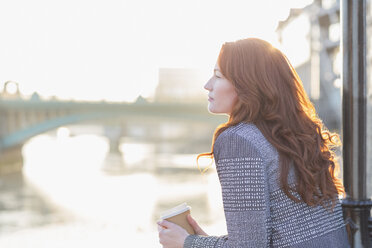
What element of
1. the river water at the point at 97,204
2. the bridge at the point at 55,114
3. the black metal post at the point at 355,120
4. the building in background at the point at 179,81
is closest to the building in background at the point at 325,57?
the bridge at the point at 55,114

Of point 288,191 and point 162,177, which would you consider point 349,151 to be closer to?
point 288,191

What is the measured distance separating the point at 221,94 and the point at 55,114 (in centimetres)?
2581

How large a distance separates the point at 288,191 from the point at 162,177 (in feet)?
74.2

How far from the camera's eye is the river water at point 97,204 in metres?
11.8

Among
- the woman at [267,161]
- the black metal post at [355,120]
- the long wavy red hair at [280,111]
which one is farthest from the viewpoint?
the black metal post at [355,120]

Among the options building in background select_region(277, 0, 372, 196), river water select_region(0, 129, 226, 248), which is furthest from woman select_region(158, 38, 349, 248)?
building in background select_region(277, 0, 372, 196)

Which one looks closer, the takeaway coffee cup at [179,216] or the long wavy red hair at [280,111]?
the long wavy red hair at [280,111]

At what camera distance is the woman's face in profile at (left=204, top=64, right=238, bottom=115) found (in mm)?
1819

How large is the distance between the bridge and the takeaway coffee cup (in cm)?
2455

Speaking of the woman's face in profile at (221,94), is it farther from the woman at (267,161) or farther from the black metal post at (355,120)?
the black metal post at (355,120)

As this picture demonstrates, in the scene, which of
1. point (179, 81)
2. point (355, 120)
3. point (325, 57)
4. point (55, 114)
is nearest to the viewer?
point (355, 120)

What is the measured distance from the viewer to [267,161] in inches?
63.7

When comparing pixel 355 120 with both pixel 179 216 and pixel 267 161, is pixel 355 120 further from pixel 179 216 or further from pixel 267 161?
pixel 179 216

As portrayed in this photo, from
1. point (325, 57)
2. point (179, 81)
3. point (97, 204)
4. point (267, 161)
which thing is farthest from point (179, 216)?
point (179, 81)
